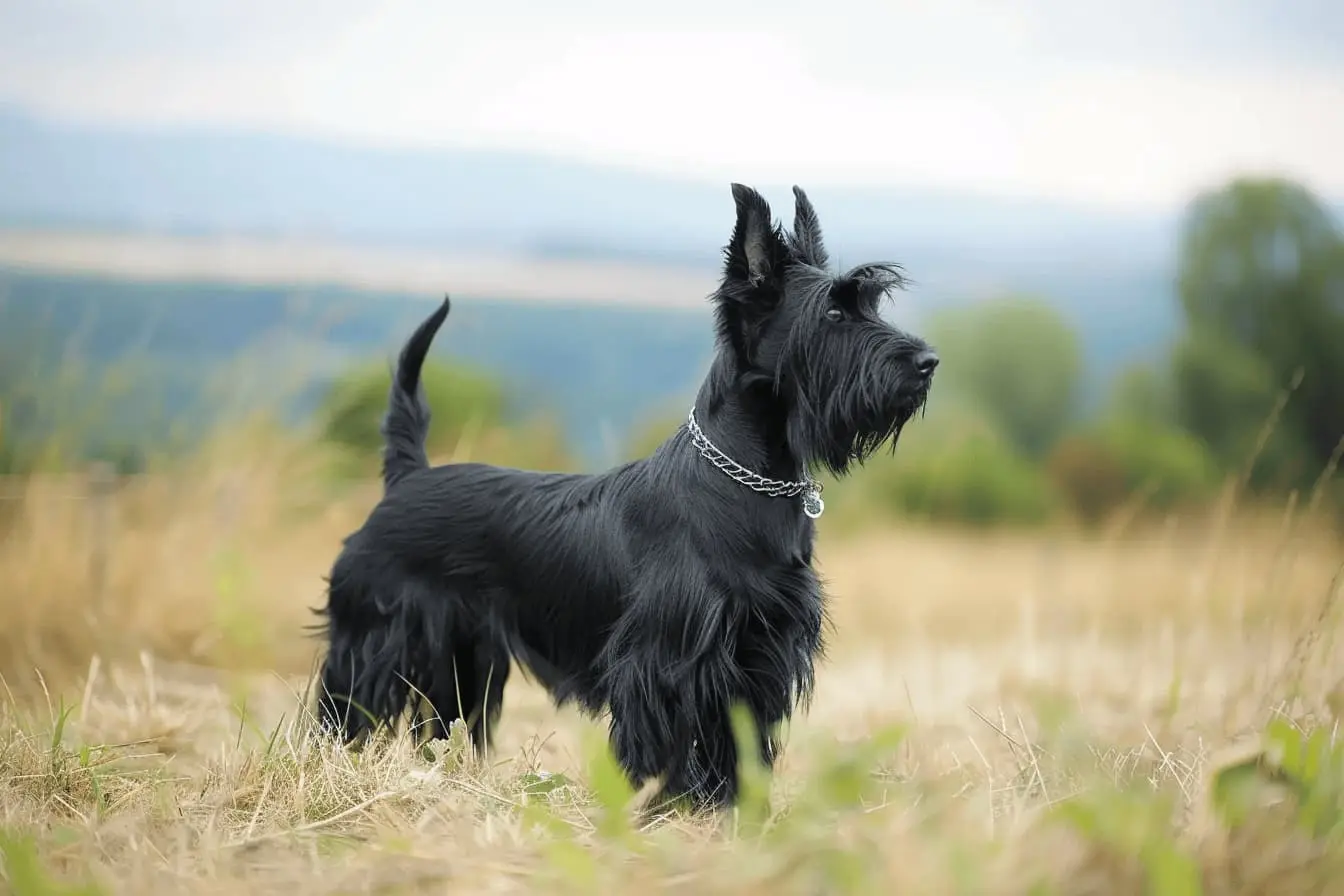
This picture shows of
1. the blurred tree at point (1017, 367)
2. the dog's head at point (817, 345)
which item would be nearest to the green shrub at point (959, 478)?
the blurred tree at point (1017, 367)

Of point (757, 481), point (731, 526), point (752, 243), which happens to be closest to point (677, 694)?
A: point (731, 526)

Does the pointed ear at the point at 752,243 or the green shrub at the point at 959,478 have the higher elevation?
the pointed ear at the point at 752,243

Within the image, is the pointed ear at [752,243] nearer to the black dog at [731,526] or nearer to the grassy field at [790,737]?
the black dog at [731,526]

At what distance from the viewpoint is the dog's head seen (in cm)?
325

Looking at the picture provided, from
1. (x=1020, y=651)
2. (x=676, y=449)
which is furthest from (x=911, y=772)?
(x=1020, y=651)

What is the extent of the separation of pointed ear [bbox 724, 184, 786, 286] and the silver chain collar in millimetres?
416

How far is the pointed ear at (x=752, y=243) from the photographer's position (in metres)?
3.31

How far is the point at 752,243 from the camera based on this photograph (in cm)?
336

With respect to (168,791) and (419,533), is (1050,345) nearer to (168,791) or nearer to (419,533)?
(419,533)

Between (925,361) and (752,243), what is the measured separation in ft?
1.87

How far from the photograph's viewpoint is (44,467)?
6297 mm

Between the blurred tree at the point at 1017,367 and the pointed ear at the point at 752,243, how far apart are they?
16.1 feet

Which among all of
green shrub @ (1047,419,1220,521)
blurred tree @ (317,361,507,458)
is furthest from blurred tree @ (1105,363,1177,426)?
blurred tree @ (317,361,507,458)

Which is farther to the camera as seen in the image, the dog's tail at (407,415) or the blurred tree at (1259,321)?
the blurred tree at (1259,321)
